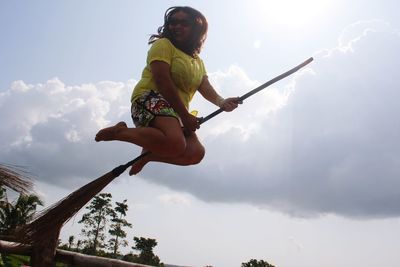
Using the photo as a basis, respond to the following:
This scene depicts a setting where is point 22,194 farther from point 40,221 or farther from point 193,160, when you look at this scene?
point 193,160

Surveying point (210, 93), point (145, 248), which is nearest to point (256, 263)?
point (145, 248)

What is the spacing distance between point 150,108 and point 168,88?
0.22 meters

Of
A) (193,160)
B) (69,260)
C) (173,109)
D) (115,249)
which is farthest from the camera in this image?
(115,249)

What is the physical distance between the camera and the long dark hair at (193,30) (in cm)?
367

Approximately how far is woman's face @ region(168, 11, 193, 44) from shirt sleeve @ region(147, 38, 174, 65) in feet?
0.39

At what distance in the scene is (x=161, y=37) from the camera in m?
3.75

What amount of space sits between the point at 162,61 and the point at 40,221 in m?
1.72

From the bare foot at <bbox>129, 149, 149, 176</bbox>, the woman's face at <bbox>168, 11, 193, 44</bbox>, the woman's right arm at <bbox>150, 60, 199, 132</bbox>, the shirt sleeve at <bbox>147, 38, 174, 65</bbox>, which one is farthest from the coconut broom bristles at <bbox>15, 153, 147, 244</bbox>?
the woman's face at <bbox>168, 11, 193, 44</bbox>

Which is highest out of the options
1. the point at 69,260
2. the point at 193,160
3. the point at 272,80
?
the point at 272,80

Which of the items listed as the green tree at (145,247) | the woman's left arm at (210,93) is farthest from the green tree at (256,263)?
the woman's left arm at (210,93)

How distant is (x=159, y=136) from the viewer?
3.25 m

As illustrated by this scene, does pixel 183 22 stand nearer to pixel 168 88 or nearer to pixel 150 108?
pixel 168 88

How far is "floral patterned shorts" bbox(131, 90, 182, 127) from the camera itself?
341cm

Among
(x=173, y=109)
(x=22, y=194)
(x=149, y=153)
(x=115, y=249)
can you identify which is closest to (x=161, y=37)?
(x=173, y=109)
